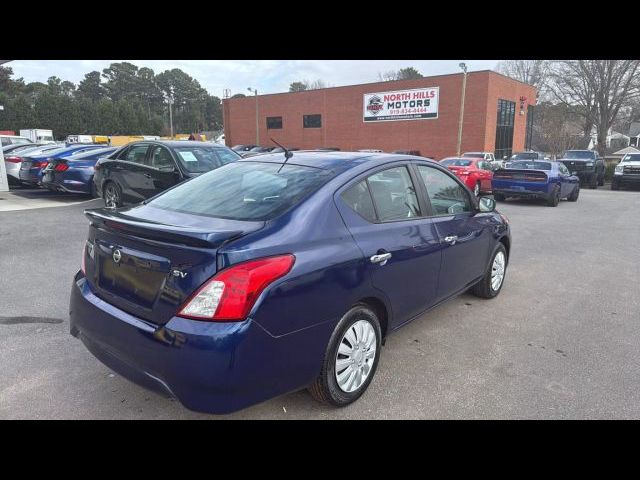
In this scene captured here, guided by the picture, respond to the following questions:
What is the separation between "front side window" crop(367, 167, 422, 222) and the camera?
3.28m

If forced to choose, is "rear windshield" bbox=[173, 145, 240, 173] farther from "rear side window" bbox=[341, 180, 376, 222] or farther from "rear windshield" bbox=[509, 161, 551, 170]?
"rear windshield" bbox=[509, 161, 551, 170]

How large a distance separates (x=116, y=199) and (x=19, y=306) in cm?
525

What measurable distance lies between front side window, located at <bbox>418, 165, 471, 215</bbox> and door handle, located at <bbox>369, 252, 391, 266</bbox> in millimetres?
946

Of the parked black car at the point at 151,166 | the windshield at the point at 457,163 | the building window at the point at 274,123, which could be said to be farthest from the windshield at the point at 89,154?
the building window at the point at 274,123

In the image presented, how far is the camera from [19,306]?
15.0ft

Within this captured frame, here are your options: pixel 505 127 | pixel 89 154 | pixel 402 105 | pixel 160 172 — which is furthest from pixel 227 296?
pixel 505 127

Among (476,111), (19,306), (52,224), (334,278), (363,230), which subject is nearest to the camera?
(334,278)

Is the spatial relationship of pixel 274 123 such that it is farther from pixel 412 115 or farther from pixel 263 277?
pixel 263 277

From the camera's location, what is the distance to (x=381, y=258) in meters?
3.04

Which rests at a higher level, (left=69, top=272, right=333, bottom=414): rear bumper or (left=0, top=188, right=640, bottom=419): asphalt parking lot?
(left=69, top=272, right=333, bottom=414): rear bumper

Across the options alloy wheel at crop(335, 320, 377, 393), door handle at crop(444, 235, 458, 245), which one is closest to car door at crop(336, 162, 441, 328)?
door handle at crop(444, 235, 458, 245)

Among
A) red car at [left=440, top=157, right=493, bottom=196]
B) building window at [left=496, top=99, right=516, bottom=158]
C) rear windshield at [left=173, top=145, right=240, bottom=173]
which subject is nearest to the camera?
rear windshield at [left=173, top=145, right=240, bottom=173]

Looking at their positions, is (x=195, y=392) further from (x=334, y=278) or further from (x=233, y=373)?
(x=334, y=278)

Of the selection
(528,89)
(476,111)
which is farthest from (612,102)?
(476,111)
